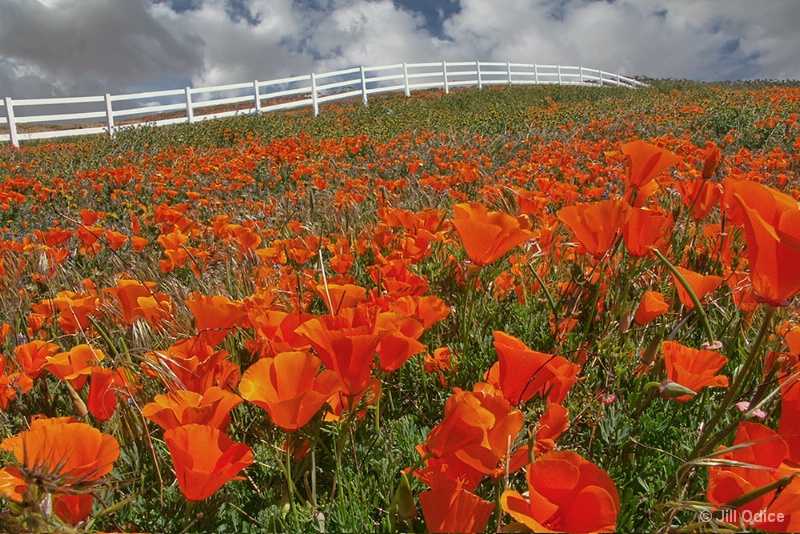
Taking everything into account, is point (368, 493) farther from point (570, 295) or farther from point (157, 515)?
point (570, 295)

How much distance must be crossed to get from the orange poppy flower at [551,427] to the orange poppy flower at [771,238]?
328 millimetres

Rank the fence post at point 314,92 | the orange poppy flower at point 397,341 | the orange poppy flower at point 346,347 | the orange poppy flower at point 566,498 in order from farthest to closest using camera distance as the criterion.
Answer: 1. the fence post at point 314,92
2. the orange poppy flower at point 397,341
3. the orange poppy flower at point 346,347
4. the orange poppy flower at point 566,498

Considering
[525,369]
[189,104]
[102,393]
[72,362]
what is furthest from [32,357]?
[189,104]

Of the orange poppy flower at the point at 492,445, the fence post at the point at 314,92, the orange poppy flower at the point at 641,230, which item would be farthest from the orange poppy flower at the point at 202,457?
the fence post at the point at 314,92

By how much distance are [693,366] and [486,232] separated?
0.51 metres

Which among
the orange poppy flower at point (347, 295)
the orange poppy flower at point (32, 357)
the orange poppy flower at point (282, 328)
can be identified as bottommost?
the orange poppy flower at point (32, 357)

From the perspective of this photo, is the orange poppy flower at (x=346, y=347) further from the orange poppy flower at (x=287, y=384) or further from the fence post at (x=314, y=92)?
the fence post at (x=314, y=92)

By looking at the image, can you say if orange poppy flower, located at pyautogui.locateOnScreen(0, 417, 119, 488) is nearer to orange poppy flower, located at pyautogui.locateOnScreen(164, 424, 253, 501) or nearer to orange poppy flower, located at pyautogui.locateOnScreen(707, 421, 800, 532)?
orange poppy flower, located at pyautogui.locateOnScreen(164, 424, 253, 501)

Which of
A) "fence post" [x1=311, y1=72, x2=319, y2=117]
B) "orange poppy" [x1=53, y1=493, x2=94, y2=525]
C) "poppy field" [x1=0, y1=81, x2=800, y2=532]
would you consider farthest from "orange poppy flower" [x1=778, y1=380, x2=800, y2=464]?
"fence post" [x1=311, y1=72, x2=319, y2=117]

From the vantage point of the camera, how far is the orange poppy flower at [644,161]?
48.4 inches

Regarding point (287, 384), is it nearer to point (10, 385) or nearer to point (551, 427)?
point (551, 427)

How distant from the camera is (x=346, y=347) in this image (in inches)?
33.9

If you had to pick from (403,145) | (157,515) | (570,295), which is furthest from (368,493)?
(403,145)

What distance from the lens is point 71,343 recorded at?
1.96 m
